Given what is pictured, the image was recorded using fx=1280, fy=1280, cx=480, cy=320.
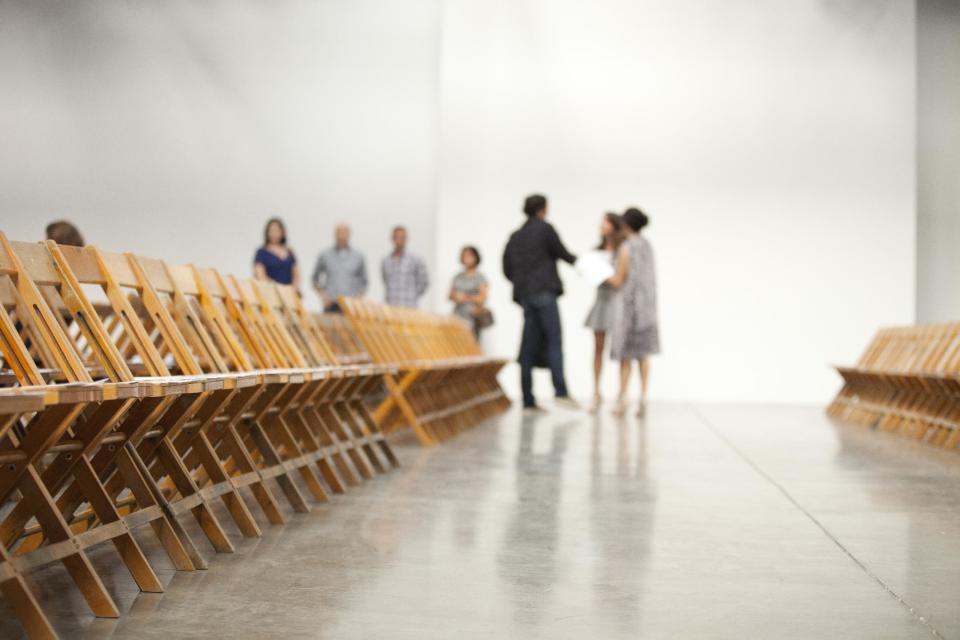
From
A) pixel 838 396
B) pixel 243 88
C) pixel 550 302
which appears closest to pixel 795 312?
pixel 838 396

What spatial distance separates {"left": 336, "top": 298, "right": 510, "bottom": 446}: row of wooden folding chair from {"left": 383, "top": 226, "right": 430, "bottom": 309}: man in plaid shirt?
6.91ft

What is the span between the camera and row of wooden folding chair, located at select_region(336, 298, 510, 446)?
6.86 meters

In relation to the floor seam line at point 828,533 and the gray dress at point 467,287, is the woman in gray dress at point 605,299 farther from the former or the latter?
the gray dress at point 467,287

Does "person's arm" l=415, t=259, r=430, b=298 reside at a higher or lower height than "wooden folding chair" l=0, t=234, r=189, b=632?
lower

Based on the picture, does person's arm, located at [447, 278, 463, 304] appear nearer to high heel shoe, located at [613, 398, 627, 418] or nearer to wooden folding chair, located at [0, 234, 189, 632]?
high heel shoe, located at [613, 398, 627, 418]

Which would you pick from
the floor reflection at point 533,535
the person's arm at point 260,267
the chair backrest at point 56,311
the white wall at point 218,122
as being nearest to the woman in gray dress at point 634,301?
the person's arm at point 260,267

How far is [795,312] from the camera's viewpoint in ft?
44.8

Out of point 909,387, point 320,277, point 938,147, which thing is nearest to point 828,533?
point 909,387

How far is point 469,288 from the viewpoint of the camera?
1266 centimetres

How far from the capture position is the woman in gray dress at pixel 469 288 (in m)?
12.6

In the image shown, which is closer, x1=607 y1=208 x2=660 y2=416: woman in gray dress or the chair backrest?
the chair backrest

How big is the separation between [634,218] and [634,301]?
0.64 meters

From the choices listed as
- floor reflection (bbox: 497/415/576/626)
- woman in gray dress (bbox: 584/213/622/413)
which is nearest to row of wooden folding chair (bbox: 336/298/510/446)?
floor reflection (bbox: 497/415/576/626)

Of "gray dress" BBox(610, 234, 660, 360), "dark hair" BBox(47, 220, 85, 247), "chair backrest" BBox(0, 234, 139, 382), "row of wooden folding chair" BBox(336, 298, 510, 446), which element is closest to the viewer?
"chair backrest" BBox(0, 234, 139, 382)
